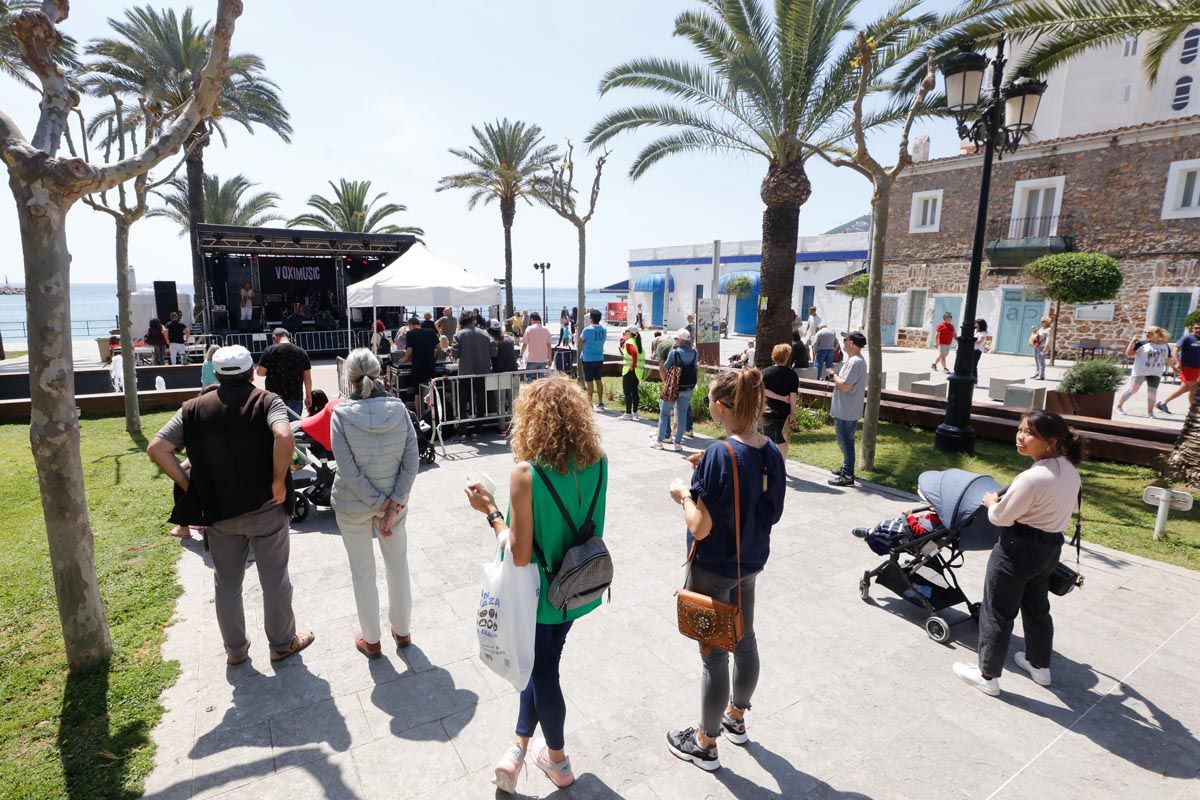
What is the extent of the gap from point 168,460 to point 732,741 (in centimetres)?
337

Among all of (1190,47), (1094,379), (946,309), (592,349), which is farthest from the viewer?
(1190,47)

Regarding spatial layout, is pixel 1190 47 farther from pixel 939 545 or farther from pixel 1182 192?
pixel 939 545

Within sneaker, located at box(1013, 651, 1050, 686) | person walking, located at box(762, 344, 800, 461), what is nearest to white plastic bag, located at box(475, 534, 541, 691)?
sneaker, located at box(1013, 651, 1050, 686)

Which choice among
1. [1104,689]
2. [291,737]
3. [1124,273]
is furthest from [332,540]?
[1124,273]

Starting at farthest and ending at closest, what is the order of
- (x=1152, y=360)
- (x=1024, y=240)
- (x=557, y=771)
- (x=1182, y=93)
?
(x=1182, y=93), (x=1024, y=240), (x=1152, y=360), (x=557, y=771)

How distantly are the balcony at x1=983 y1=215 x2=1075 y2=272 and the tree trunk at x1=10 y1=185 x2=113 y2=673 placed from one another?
2475cm

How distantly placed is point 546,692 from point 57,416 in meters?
3.11

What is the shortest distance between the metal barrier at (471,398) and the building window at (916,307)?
21466 mm

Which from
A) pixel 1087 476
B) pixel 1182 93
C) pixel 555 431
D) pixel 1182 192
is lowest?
pixel 1087 476

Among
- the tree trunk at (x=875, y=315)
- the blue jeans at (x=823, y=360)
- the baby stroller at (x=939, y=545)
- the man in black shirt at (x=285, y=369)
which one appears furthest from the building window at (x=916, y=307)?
the man in black shirt at (x=285, y=369)

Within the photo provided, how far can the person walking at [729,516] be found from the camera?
8.88ft

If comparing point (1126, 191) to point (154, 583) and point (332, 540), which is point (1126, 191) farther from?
point (154, 583)

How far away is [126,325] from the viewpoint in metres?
9.59

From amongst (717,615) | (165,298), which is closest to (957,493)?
(717,615)
